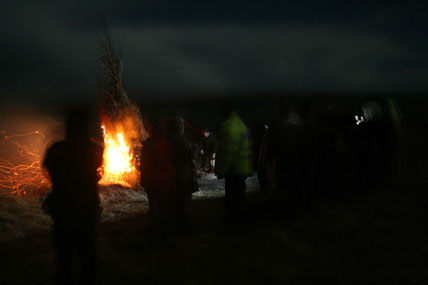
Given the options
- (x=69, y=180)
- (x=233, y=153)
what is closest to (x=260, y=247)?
(x=233, y=153)

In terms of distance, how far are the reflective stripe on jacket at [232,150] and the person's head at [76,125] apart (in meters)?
2.60

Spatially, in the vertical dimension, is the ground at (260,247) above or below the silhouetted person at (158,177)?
below

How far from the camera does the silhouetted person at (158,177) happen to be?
19.0 ft

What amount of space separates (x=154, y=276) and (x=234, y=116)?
2.89 metres

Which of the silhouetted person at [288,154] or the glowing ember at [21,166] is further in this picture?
the glowing ember at [21,166]

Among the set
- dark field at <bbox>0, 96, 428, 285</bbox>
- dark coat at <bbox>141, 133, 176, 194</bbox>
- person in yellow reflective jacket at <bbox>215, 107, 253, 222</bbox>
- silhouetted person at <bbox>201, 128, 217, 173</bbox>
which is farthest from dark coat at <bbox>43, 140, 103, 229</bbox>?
silhouetted person at <bbox>201, 128, 217, 173</bbox>

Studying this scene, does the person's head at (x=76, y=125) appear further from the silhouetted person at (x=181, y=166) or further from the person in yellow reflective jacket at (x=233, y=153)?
the person in yellow reflective jacket at (x=233, y=153)

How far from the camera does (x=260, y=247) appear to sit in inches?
220

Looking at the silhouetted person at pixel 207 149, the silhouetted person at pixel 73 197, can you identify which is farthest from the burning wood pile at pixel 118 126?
the silhouetted person at pixel 73 197

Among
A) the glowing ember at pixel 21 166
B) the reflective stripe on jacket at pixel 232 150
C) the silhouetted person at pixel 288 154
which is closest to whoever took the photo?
the reflective stripe on jacket at pixel 232 150

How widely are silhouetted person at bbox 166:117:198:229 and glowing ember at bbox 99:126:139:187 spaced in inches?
168

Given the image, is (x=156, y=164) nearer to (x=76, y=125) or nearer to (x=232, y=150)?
(x=232, y=150)

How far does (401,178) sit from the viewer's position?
988 cm

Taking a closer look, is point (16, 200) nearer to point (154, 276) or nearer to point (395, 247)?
point (154, 276)
